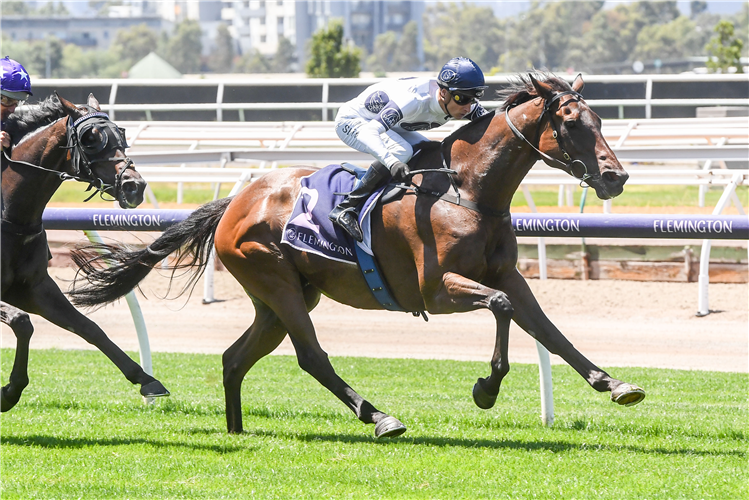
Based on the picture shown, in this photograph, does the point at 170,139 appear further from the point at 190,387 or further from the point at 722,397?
the point at 722,397

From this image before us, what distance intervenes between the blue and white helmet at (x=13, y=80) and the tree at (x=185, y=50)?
155544 millimetres

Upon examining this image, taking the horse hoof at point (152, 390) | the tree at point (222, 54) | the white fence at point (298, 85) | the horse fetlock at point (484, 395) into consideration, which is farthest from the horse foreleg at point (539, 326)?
the tree at point (222, 54)

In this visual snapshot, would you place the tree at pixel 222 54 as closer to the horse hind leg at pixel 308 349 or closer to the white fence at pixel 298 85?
the white fence at pixel 298 85

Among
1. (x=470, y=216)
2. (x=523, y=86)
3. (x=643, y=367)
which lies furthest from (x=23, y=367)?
(x=643, y=367)

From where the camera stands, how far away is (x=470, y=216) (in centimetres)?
446

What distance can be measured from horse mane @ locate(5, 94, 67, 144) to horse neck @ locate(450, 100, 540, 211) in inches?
85.1

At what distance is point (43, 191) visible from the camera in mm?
4895

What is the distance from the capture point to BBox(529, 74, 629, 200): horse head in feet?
13.8

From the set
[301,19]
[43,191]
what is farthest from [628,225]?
[301,19]

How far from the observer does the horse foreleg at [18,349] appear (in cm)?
475

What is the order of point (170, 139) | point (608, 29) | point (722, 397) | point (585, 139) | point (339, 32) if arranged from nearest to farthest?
point (585, 139) → point (722, 397) → point (170, 139) → point (339, 32) → point (608, 29)

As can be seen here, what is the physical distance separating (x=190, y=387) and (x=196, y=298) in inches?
173

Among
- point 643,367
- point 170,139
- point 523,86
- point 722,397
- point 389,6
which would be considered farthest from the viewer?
point 389,6

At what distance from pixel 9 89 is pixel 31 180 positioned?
0.51 meters
